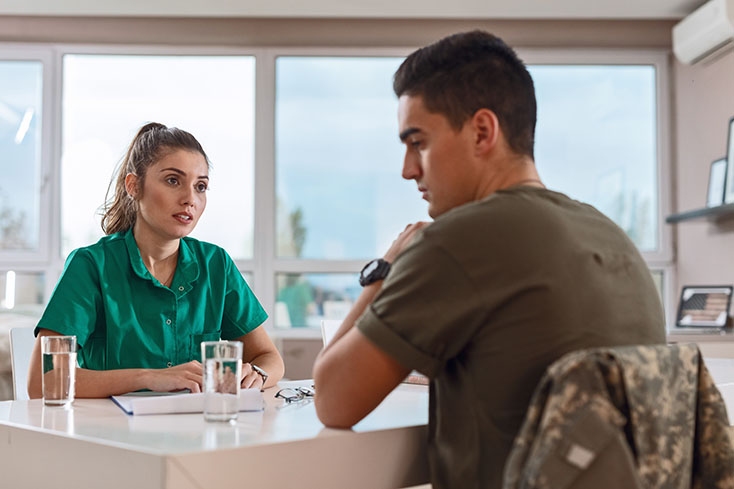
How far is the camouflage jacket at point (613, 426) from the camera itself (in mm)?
800

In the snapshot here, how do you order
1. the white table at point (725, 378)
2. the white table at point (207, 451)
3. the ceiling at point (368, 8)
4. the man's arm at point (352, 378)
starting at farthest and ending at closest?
the ceiling at point (368, 8)
the white table at point (725, 378)
the man's arm at point (352, 378)
the white table at point (207, 451)

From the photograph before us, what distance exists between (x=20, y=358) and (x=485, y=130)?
144 centimetres

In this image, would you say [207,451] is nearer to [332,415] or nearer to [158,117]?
[332,415]

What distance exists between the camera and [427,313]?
996 mm

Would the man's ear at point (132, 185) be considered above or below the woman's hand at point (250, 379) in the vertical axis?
above

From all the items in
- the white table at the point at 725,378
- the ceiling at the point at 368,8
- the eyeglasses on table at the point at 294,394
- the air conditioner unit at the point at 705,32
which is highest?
the ceiling at the point at 368,8

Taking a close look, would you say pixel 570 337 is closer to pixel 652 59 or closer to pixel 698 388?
pixel 698 388

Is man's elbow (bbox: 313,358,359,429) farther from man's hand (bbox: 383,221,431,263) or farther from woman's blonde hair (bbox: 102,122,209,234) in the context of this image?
woman's blonde hair (bbox: 102,122,209,234)

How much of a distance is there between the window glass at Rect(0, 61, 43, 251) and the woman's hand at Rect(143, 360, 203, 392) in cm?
352

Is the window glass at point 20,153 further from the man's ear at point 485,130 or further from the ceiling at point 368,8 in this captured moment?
the man's ear at point 485,130

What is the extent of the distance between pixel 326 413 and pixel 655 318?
46cm

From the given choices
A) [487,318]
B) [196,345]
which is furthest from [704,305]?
[487,318]

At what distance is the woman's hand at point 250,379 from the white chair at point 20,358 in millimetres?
734

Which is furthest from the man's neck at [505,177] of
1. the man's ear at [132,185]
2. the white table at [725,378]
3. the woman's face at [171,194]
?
the man's ear at [132,185]
